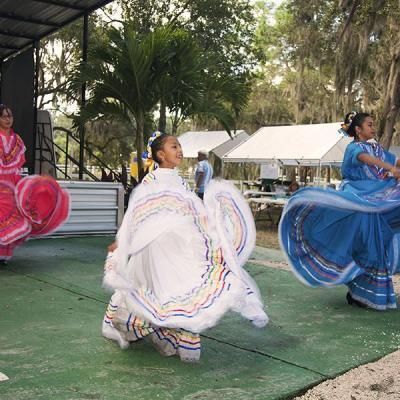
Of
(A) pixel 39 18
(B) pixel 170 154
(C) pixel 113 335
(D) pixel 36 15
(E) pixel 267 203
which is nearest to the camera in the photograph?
(B) pixel 170 154

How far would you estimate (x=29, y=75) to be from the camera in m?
12.2

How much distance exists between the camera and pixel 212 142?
73.8 feet

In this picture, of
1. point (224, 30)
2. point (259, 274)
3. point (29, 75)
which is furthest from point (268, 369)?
point (224, 30)

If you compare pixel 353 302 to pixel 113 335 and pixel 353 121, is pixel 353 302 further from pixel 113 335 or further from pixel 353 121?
pixel 113 335

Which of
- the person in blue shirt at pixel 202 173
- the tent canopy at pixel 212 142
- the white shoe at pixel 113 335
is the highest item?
the tent canopy at pixel 212 142

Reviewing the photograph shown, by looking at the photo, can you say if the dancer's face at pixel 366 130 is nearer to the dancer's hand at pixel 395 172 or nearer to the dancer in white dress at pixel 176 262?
the dancer's hand at pixel 395 172

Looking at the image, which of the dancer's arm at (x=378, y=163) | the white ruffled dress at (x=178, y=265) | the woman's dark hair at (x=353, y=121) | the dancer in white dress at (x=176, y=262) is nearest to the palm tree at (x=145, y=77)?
the woman's dark hair at (x=353, y=121)

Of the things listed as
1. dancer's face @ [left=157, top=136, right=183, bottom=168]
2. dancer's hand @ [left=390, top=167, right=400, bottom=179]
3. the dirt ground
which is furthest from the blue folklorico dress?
dancer's face @ [left=157, top=136, right=183, bottom=168]

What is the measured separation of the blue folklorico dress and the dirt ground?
1.23 meters

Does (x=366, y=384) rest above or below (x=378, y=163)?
below

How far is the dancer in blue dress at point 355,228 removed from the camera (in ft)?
15.0

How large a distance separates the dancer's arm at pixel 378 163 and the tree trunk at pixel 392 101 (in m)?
12.9

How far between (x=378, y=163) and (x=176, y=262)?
86.6 inches

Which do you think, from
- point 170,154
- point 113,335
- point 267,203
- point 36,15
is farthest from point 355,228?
point 267,203
